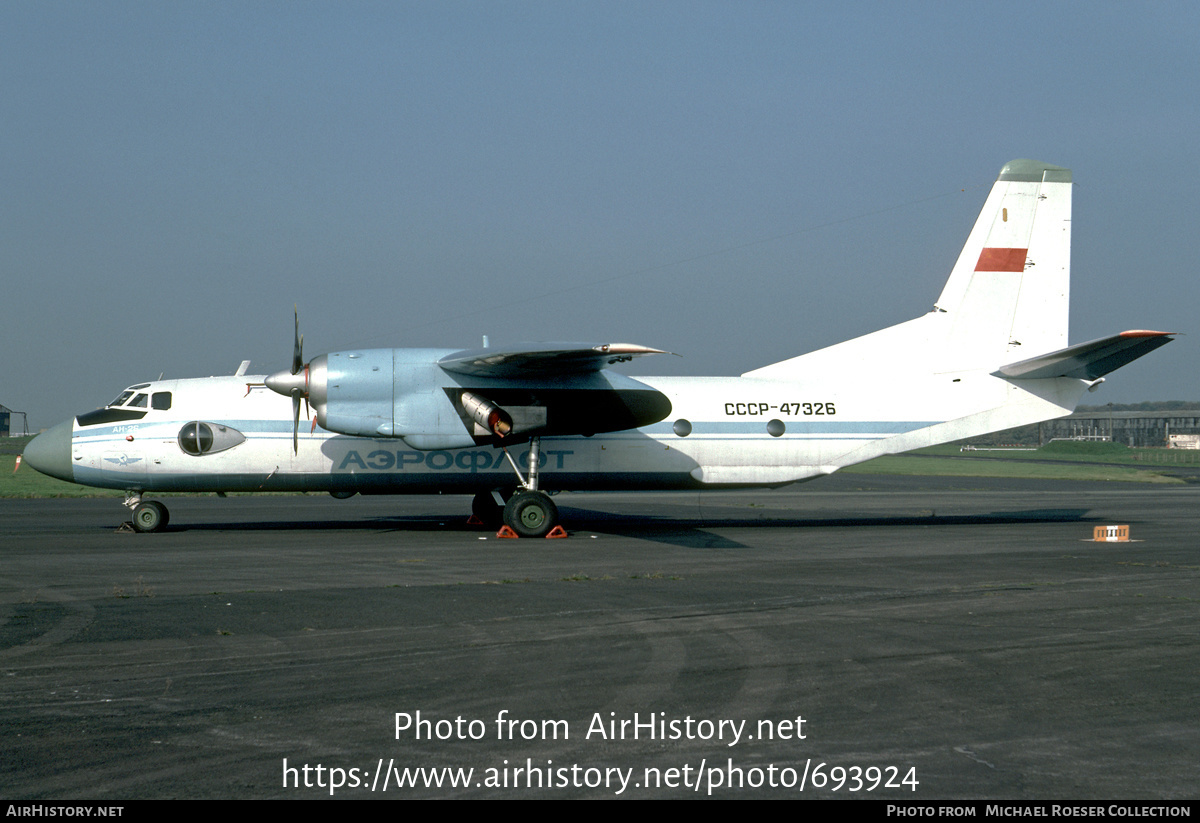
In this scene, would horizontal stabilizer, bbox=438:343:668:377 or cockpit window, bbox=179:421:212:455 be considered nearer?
horizontal stabilizer, bbox=438:343:668:377

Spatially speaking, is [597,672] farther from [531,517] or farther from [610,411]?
[610,411]

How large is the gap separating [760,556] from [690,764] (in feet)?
34.1

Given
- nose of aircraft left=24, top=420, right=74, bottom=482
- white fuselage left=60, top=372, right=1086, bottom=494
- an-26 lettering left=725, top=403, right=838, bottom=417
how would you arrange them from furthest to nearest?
an-26 lettering left=725, top=403, right=838, bottom=417, white fuselage left=60, top=372, right=1086, bottom=494, nose of aircraft left=24, top=420, right=74, bottom=482

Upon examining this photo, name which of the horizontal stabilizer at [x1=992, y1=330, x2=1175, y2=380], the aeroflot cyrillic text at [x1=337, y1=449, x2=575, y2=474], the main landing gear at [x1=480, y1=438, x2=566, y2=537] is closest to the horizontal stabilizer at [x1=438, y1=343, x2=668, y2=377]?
the main landing gear at [x1=480, y1=438, x2=566, y2=537]

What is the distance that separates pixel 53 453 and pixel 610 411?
37.9ft

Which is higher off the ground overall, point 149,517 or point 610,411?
point 610,411

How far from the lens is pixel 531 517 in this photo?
18.7m

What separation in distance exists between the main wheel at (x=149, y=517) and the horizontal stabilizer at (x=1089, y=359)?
18063 mm

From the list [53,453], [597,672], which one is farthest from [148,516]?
[597,672]

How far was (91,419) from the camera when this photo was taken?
64.9 ft

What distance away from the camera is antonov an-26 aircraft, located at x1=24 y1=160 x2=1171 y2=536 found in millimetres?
18297

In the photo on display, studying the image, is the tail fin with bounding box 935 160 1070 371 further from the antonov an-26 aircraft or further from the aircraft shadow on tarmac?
the aircraft shadow on tarmac

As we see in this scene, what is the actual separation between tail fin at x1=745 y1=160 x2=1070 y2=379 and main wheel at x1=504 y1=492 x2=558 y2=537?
7.82 metres

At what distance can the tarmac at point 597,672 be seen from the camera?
5.23 meters
